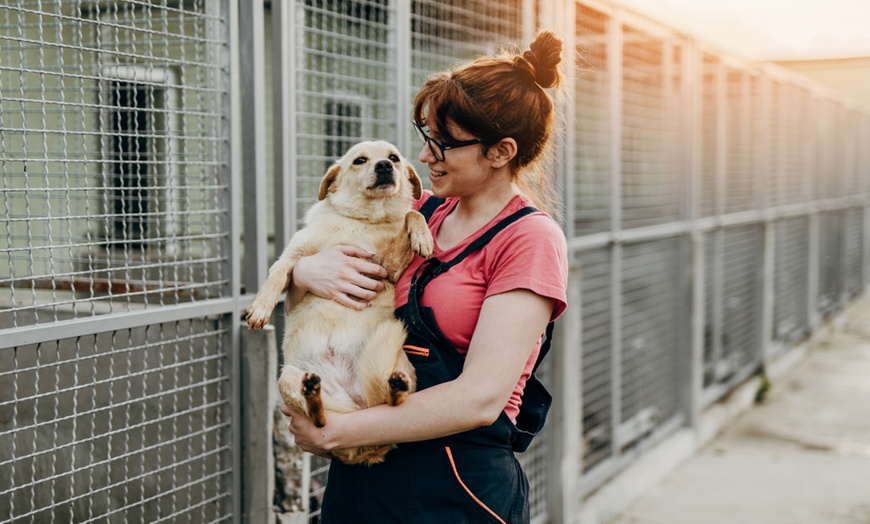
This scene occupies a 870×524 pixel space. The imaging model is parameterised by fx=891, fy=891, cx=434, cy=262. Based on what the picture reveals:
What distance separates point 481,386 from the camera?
190 cm

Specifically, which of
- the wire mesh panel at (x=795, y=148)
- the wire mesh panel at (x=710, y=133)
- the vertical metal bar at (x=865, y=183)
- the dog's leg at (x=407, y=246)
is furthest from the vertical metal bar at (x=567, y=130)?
the vertical metal bar at (x=865, y=183)

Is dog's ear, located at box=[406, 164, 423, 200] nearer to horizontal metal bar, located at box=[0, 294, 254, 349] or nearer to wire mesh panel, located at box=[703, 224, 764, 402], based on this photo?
horizontal metal bar, located at box=[0, 294, 254, 349]

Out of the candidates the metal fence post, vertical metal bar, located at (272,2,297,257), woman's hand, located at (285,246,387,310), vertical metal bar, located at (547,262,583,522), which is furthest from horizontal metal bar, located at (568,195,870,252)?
woman's hand, located at (285,246,387,310)

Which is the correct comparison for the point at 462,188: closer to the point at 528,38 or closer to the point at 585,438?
the point at 528,38

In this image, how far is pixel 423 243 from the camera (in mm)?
2238

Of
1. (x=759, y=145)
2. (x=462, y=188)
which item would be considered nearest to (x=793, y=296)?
(x=759, y=145)

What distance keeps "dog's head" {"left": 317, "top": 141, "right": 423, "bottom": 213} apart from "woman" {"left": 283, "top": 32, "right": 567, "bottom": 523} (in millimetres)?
513

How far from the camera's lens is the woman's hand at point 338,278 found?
7.53 ft

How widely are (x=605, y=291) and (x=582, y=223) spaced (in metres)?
0.44

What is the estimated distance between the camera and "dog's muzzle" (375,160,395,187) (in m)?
2.71

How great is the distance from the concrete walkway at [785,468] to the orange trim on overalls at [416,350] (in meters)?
3.59

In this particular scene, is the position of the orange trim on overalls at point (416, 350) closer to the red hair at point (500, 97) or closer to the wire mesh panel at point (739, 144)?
the red hair at point (500, 97)

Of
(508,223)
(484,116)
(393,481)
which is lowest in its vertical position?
(393,481)

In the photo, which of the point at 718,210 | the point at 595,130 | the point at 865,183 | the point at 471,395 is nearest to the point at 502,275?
the point at 471,395
